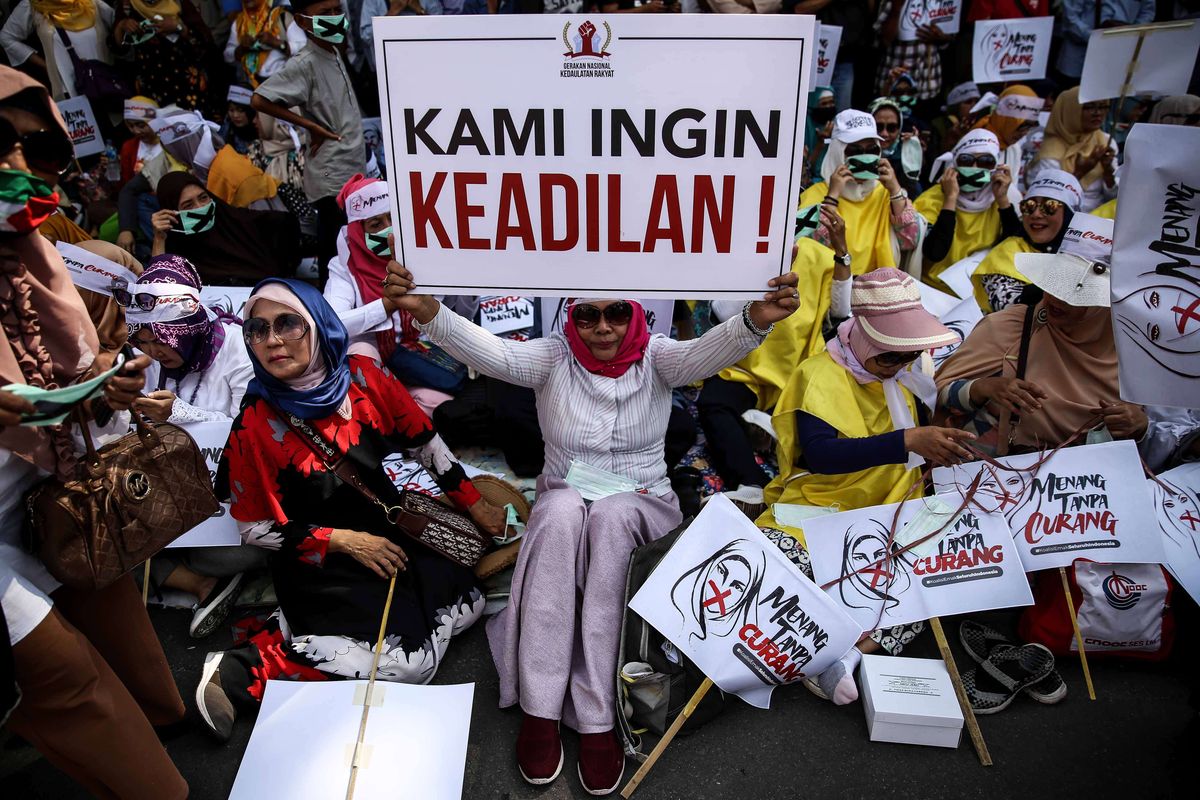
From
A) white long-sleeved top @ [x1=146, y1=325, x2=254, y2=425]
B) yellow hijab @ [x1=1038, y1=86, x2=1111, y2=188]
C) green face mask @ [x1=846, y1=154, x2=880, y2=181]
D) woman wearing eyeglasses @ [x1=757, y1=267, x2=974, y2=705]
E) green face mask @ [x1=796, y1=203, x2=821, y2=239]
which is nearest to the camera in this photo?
woman wearing eyeglasses @ [x1=757, y1=267, x2=974, y2=705]

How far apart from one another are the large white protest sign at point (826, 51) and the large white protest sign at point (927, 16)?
67 centimetres

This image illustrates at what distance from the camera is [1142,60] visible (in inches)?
165

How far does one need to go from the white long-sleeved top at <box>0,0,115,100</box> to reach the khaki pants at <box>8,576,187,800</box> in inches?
261

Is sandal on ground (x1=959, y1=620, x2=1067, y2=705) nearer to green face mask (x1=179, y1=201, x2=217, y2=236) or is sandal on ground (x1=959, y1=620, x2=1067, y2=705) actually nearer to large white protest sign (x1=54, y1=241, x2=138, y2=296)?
large white protest sign (x1=54, y1=241, x2=138, y2=296)

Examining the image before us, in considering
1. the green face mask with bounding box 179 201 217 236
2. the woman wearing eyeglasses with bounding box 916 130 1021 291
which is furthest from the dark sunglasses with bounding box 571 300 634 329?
the green face mask with bounding box 179 201 217 236

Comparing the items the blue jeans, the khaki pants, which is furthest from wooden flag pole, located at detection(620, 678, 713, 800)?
the blue jeans

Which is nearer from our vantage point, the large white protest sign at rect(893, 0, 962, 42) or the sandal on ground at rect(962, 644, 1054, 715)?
the sandal on ground at rect(962, 644, 1054, 715)

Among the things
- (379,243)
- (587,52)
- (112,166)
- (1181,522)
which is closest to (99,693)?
(587,52)

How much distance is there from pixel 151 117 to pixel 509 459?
454 cm

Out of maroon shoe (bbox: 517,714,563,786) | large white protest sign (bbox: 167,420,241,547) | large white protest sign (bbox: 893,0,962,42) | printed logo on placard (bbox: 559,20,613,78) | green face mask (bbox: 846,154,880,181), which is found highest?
printed logo on placard (bbox: 559,20,613,78)

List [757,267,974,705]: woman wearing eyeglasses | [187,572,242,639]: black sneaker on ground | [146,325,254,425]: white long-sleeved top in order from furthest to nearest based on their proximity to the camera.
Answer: [146,325,254,425]: white long-sleeved top
[187,572,242,639]: black sneaker on ground
[757,267,974,705]: woman wearing eyeglasses

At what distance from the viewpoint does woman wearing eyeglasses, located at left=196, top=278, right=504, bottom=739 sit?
8.82 ft

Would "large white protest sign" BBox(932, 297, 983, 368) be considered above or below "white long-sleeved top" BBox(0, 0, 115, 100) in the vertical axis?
→ below

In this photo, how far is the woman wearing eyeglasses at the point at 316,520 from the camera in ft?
8.82
